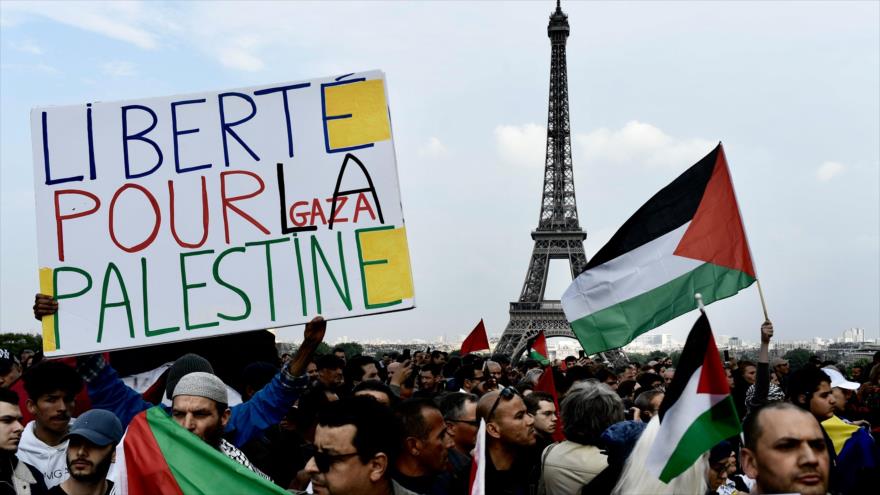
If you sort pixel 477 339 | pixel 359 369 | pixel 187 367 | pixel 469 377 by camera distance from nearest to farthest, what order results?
pixel 187 367
pixel 359 369
pixel 469 377
pixel 477 339

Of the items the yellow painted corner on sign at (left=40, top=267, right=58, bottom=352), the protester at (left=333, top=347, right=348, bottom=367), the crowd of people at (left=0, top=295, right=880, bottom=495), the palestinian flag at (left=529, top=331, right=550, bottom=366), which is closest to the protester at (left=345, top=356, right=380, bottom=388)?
the protester at (left=333, top=347, right=348, bottom=367)

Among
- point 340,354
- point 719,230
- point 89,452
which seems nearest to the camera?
point 89,452

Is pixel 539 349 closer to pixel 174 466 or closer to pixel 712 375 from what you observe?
pixel 712 375

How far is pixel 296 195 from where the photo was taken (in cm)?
582

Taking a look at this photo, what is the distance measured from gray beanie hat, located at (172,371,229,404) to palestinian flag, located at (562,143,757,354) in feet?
9.41

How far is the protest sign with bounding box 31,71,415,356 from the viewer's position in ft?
18.0

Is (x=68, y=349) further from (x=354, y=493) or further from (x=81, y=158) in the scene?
(x=354, y=493)

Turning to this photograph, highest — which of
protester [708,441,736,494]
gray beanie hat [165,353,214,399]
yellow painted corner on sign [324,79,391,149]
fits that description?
yellow painted corner on sign [324,79,391,149]

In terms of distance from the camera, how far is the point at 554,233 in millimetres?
64500

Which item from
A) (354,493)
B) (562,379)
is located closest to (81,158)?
(354,493)

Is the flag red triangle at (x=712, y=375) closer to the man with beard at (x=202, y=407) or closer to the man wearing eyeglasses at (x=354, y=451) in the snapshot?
the man wearing eyeglasses at (x=354, y=451)

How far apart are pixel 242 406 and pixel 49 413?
1134mm

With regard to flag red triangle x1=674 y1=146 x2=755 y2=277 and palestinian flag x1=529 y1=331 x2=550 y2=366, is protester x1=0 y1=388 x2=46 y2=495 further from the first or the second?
palestinian flag x1=529 y1=331 x2=550 y2=366

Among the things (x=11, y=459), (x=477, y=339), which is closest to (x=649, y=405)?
(x=11, y=459)
